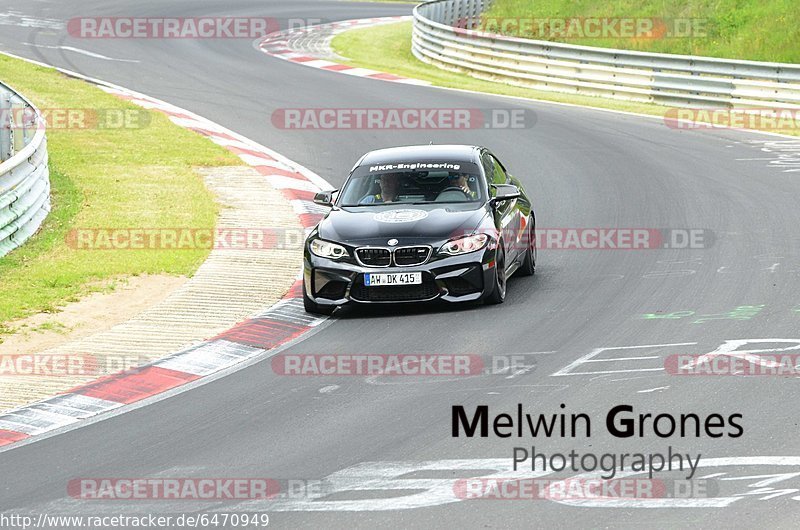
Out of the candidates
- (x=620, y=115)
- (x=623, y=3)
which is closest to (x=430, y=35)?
(x=623, y=3)

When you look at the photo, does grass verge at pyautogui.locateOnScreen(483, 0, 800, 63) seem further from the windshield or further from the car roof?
the windshield

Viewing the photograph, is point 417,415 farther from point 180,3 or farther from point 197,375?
point 180,3

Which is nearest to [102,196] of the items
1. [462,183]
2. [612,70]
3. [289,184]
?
[289,184]

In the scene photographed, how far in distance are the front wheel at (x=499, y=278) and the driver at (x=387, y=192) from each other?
53.6 inches

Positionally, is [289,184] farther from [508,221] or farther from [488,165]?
[508,221]

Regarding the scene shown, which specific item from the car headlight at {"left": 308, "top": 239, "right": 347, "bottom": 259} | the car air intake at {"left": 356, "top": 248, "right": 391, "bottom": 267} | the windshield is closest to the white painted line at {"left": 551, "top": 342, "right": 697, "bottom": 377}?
the car air intake at {"left": 356, "top": 248, "right": 391, "bottom": 267}

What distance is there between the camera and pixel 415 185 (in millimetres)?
13930

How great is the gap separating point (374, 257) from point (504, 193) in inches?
70.3

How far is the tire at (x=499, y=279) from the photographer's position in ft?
42.4

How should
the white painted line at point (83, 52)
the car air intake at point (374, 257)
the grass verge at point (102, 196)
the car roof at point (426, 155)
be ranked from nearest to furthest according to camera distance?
the car air intake at point (374, 257), the car roof at point (426, 155), the grass verge at point (102, 196), the white painted line at point (83, 52)

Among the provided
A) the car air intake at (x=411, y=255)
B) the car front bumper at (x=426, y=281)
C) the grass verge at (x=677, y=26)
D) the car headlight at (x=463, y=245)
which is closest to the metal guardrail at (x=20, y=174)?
the car front bumper at (x=426, y=281)

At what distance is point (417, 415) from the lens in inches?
374

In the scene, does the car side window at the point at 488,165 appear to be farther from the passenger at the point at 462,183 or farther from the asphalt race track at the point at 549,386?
the asphalt race track at the point at 549,386

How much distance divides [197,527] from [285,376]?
11.5 ft
